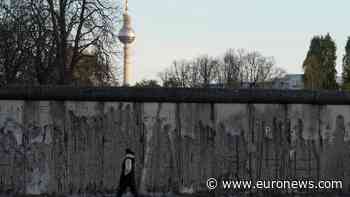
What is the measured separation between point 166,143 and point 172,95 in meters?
1.10

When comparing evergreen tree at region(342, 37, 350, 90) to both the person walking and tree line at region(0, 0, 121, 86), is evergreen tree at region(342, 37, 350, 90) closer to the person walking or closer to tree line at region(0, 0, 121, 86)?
tree line at region(0, 0, 121, 86)

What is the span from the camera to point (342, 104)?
13461 millimetres

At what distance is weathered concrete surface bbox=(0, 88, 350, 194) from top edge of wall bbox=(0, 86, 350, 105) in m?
0.13

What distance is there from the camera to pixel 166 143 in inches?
512

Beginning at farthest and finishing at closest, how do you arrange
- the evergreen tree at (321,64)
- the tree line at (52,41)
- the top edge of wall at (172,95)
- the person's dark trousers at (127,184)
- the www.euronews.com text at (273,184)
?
the evergreen tree at (321,64) → the tree line at (52,41) → the www.euronews.com text at (273,184) → the top edge of wall at (172,95) → the person's dark trousers at (127,184)

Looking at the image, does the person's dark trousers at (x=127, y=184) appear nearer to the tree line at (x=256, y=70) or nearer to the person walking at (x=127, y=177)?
the person walking at (x=127, y=177)

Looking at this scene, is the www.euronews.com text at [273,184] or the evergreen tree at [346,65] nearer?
the www.euronews.com text at [273,184]

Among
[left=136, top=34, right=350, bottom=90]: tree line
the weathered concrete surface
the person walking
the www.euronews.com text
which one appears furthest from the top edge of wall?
[left=136, top=34, right=350, bottom=90]: tree line

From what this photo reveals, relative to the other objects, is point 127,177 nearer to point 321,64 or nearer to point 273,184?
point 273,184

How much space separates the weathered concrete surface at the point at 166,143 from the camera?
12773 millimetres

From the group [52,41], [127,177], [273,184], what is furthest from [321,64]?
[127,177]

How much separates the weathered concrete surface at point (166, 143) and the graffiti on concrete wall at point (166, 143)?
22mm

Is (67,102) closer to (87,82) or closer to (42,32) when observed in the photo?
(42,32)

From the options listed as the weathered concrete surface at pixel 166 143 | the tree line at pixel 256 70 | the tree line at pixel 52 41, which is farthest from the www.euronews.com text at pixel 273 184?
the tree line at pixel 256 70
